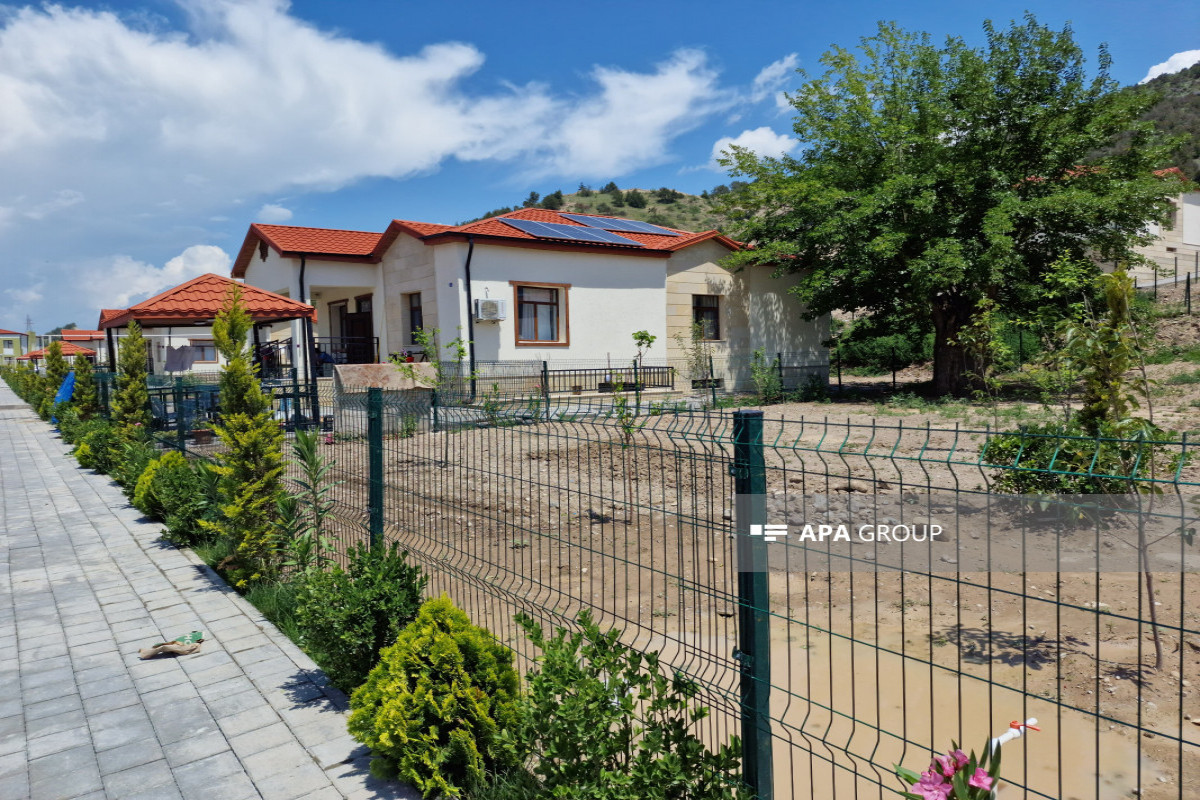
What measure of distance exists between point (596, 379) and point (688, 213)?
56.6 m

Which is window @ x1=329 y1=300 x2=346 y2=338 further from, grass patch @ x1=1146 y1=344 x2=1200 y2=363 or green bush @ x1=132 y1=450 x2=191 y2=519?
grass patch @ x1=1146 y1=344 x2=1200 y2=363

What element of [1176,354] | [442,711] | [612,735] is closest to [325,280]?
[442,711]

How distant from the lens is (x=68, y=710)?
3.90m

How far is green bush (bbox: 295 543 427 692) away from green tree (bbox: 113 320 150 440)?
9.62m

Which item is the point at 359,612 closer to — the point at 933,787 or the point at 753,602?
the point at 753,602

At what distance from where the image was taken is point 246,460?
5859 mm

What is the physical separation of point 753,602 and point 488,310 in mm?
15987

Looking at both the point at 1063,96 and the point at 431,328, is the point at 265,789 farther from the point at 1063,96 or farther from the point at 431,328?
the point at 1063,96

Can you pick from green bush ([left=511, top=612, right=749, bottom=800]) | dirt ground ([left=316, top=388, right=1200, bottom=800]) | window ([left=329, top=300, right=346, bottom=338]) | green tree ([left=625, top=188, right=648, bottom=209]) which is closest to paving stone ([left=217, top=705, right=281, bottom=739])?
dirt ground ([left=316, top=388, right=1200, bottom=800])

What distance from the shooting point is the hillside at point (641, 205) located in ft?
227

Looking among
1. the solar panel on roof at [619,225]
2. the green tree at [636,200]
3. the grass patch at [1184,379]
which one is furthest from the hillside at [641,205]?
the grass patch at [1184,379]

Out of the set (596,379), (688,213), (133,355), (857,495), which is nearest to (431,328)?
(596,379)

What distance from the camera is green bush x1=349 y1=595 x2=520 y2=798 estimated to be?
3.03 m

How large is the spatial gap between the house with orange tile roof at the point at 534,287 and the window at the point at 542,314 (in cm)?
3
